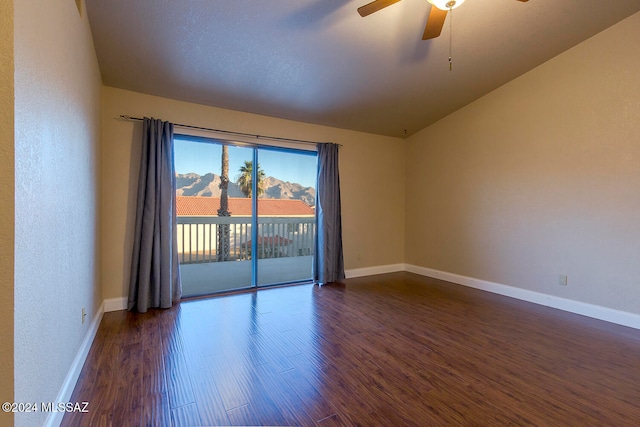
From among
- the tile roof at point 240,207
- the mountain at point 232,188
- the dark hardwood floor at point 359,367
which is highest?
the mountain at point 232,188

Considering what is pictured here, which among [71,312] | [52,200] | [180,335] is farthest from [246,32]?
Answer: [180,335]

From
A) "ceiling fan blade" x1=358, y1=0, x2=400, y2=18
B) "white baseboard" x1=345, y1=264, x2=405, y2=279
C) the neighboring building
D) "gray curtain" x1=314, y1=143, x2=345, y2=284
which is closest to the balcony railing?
the neighboring building

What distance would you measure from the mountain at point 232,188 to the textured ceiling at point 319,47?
3.09 feet

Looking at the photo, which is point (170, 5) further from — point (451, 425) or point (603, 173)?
point (603, 173)

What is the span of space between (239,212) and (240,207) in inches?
2.8

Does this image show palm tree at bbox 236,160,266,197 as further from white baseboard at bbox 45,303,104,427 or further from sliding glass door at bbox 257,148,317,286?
white baseboard at bbox 45,303,104,427

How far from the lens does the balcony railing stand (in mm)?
3693

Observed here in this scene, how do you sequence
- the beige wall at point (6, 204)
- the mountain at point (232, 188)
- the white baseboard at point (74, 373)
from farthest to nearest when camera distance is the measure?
the mountain at point (232, 188) → the white baseboard at point (74, 373) → the beige wall at point (6, 204)

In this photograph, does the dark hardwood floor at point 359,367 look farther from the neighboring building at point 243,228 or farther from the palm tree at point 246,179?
the palm tree at point 246,179

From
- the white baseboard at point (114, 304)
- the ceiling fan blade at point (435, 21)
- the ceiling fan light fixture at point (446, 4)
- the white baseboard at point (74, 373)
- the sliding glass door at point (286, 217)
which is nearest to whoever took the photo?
A: the white baseboard at point (74, 373)

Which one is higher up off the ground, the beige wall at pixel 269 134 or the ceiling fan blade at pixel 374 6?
the ceiling fan blade at pixel 374 6

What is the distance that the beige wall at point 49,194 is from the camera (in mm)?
1004

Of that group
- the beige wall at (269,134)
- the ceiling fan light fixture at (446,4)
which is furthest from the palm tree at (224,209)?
→ the ceiling fan light fixture at (446,4)

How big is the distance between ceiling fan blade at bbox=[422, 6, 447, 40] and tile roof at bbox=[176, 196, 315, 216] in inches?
109
